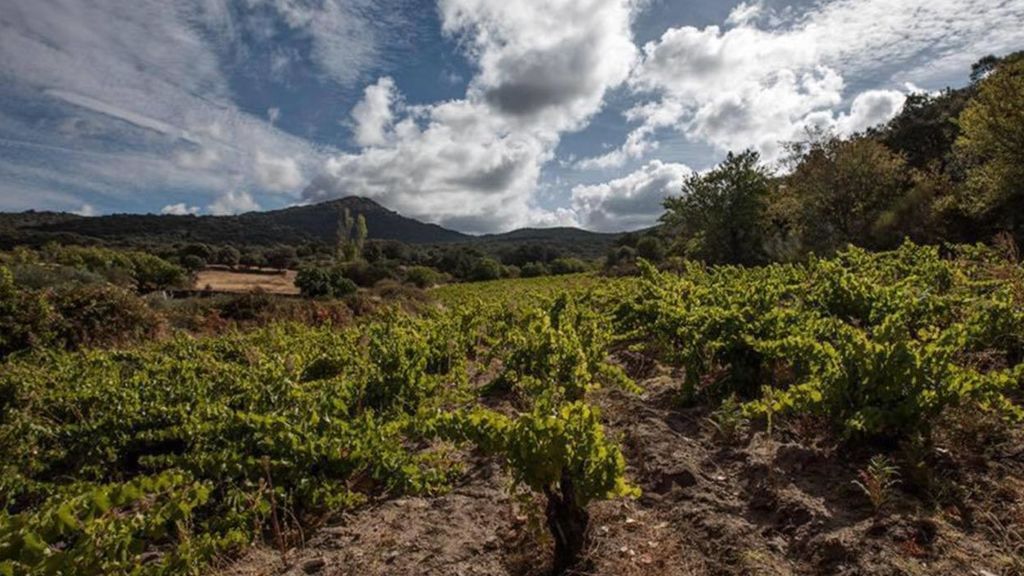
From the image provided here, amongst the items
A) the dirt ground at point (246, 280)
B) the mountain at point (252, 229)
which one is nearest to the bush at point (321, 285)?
the dirt ground at point (246, 280)

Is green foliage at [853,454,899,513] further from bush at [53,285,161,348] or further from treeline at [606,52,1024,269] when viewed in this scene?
bush at [53,285,161,348]

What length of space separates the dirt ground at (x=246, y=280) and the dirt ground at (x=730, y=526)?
3463 centimetres

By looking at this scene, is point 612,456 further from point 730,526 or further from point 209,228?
point 209,228

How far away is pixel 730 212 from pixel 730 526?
35009mm

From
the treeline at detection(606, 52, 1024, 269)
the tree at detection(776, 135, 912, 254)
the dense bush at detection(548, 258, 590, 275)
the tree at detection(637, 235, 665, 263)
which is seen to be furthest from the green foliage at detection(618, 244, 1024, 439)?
the dense bush at detection(548, 258, 590, 275)

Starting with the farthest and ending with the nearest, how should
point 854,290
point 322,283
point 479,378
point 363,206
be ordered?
point 363,206, point 322,283, point 479,378, point 854,290

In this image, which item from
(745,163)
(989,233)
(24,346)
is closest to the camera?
(24,346)

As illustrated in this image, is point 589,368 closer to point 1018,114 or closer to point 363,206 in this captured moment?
point 1018,114

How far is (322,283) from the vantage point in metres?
30.8

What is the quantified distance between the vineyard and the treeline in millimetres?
10780

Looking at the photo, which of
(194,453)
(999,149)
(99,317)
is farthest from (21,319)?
(999,149)

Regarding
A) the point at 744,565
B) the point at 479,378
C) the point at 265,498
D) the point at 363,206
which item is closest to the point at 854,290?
the point at 744,565

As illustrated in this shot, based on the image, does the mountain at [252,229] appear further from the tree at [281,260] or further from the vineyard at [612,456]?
the vineyard at [612,456]

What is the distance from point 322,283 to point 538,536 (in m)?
30.0
